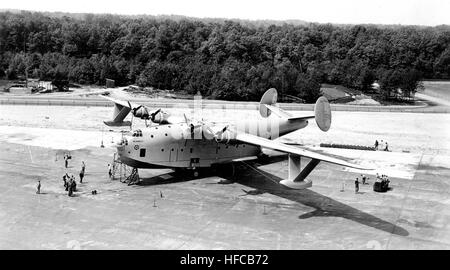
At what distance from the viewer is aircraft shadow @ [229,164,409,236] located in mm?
28203

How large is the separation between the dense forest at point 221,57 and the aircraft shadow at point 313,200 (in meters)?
56.2

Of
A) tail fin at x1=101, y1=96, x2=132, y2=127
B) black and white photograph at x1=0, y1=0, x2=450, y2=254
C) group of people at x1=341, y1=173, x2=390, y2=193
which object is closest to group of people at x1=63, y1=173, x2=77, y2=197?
black and white photograph at x1=0, y1=0, x2=450, y2=254

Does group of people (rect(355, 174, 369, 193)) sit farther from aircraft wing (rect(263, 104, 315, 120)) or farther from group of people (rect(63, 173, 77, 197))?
group of people (rect(63, 173, 77, 197))

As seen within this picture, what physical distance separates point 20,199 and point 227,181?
1565cm

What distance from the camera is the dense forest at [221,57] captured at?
97562 millimetres

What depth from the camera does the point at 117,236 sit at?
2545cm

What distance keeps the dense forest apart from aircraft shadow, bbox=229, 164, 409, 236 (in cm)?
5618

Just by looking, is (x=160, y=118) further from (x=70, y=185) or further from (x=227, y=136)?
(x=70, y=185)

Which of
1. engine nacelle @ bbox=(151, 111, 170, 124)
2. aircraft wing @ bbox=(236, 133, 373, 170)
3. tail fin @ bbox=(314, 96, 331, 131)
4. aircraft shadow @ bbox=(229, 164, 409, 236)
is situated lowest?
aircraft shadow @ bbox=(229, 164, 409, 236)

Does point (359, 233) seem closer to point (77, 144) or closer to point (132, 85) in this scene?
point (77, 144)

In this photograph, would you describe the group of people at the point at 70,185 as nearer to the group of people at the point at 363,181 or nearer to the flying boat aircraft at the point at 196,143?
the flying boat aircraft at the point at 196,143

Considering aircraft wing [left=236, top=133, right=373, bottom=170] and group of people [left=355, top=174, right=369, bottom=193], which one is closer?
aircraft wing [left=236, top=133, right=373, bottom=170]

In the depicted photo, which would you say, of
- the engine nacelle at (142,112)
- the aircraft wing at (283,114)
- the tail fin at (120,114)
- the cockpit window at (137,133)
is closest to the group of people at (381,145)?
the aircraft wing at (283,114)

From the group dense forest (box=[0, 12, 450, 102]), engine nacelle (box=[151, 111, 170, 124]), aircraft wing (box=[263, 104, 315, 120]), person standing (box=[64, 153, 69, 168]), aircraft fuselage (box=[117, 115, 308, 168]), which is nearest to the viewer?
aircraft fuselage (box=[117, 115, 308, 168])
